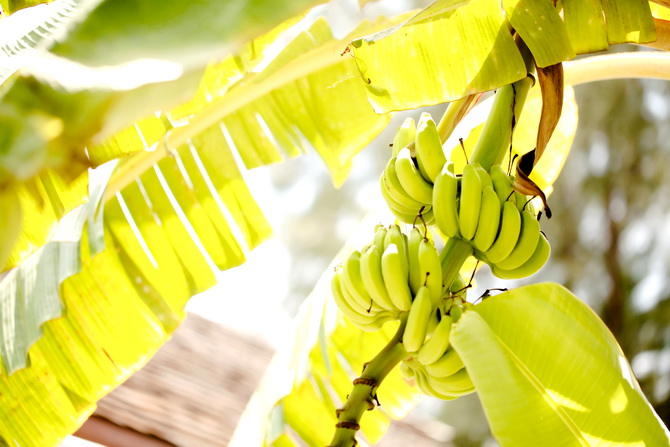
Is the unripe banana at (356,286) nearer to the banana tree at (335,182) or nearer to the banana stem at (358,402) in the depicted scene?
the banana tree at (335,182)

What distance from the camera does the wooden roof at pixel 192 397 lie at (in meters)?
1.86

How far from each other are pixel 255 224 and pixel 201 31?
0.80 meters

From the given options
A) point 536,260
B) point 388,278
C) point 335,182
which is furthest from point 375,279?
point 335,182

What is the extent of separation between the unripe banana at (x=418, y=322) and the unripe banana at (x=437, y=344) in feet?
0.04

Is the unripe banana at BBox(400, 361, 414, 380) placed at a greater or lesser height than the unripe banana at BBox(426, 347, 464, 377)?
lesser

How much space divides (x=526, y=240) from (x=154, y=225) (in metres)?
0.72

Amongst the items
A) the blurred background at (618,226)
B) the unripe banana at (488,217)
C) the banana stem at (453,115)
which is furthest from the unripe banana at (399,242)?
the blurred background at (618,226)

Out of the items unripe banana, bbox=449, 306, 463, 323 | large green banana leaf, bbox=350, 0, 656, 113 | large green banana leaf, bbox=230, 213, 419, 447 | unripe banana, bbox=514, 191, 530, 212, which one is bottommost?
large green banana leaf, bbox=230, 213, 419, 447

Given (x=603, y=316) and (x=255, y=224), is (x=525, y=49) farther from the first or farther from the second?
(x=603, y=316)

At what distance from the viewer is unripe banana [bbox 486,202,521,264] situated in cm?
99

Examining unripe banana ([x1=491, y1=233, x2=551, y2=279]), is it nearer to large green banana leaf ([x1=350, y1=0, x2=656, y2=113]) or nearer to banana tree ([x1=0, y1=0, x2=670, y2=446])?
banana tree ([x1=0, y1=0, x2=670, y2=446])

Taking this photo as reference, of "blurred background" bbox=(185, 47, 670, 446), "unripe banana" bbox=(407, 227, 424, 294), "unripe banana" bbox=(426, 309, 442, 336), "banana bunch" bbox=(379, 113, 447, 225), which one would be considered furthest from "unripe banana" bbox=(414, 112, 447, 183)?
"blurred background" bbox=(185, 47, 670, 446)

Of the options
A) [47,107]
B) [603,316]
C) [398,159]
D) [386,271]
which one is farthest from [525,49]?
[603,316]

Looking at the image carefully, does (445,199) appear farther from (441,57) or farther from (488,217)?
(441,57)
